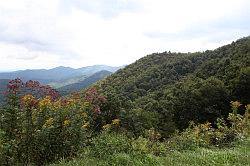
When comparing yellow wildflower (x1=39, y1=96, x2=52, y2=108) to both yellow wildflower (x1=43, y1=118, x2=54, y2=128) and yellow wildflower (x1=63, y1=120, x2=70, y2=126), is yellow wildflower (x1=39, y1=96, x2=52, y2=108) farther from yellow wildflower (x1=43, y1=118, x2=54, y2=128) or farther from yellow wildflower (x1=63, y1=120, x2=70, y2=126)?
yellow wildflower (x1=63, y1=120, x2=70, y2=126)

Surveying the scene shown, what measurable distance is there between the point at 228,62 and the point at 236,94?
877 inches

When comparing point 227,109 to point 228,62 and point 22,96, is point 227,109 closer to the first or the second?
point 228,62

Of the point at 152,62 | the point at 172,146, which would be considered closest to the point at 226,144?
the point at 172,146

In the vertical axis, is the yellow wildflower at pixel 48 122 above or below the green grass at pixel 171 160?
above

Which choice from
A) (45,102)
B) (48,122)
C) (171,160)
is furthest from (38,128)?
(171,160)

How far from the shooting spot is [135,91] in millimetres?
113750

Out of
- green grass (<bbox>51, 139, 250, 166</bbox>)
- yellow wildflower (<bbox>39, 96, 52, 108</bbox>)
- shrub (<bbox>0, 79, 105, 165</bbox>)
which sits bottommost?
green grass (<bbox>51, 139, 250, 166</bbox>)

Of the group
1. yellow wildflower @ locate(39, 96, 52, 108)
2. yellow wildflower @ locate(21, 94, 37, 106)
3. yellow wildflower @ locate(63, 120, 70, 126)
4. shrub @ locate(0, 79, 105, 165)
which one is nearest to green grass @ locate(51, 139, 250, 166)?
shrub @ locate(0, 79, 105, 165)

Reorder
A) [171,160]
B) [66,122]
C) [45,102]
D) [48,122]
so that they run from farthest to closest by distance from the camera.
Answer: [45,102]
[66,122]
[48,122]
[171,160]

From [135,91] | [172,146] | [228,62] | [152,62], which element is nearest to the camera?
[172,146]

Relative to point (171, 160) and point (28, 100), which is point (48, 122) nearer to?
point (28, 100)

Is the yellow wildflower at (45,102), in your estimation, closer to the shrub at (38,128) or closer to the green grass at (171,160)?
the shrub at (38,128)

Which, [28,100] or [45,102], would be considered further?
[45,102]

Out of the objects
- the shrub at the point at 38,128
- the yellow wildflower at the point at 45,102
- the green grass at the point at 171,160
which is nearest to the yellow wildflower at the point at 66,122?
the shrub at the point at 38,128
